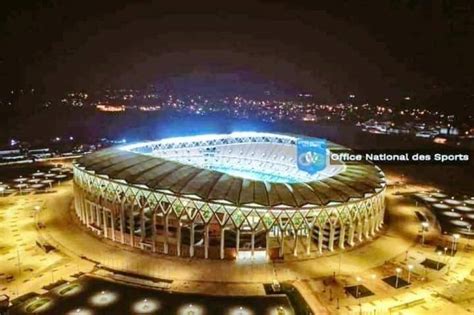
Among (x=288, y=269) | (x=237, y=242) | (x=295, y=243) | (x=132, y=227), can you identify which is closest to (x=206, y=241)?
(x=237, y=242)

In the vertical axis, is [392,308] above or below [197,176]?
below

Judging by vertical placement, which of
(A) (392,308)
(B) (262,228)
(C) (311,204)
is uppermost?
(C) (311,204)

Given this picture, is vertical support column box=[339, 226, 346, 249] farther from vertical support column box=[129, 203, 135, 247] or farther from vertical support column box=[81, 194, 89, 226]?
vertical support column box=[81, 194, 89, 226]

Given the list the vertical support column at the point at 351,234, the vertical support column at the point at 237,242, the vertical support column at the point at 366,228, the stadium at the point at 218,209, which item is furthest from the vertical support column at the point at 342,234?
the vertical support column at the point at 237,242

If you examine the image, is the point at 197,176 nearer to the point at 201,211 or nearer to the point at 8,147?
the point at 201,211

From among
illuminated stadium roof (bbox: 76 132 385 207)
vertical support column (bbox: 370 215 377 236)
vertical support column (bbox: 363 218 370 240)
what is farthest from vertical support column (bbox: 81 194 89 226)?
vertical support column (bbox: 370 215 377 236)

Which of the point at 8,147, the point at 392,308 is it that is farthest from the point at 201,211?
the point at 8,147

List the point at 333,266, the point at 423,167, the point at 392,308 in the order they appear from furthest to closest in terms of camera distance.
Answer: the point at 423,167
the point at 333,266
the point at 392,308
